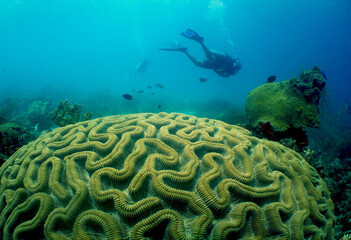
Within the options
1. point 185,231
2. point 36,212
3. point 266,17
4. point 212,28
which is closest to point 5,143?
point 36,212

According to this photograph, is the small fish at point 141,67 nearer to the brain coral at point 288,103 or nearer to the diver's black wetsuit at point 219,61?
the diver's black wetsuit at point 219,61

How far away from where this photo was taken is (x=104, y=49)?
181375mm

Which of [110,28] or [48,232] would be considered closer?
[48,232]

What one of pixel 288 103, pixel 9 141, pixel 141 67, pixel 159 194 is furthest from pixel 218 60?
pixel 141 67

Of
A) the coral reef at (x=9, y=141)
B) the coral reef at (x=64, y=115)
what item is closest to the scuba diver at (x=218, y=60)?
A: the coral reef at (x=64, y=115)

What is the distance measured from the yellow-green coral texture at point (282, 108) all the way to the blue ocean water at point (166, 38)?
30.3 feet

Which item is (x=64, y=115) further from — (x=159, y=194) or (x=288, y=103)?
(x=288, y=103)

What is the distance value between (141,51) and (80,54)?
6382 centimetres

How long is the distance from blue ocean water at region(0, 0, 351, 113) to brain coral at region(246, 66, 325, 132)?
30.4 feet

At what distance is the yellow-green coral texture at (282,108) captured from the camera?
6.78 m

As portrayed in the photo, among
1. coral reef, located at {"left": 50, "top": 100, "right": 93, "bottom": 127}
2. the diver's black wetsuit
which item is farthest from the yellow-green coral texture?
coral reef, located at {"left": 50, "top": 100, "right": 93, "bottom": 127}

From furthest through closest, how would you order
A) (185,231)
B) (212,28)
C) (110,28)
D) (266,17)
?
1. (110,28)
2. (212,28)
3. (266,17)
4. (185,231)

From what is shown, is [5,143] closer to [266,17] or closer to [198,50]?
[266,17]

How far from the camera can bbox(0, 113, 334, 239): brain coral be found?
2.25m
